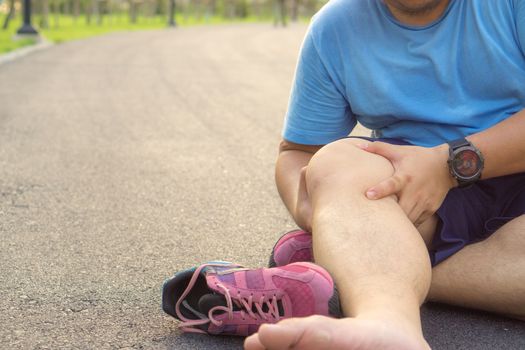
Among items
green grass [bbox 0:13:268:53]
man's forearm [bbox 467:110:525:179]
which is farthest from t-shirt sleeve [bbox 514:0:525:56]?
green grass [bbox 0:13:268:53]

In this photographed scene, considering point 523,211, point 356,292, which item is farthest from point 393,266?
point 523,211

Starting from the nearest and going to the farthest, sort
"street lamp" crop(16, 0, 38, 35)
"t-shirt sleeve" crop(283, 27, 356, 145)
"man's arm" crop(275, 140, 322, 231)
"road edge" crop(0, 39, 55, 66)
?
"man's arm" crop(275, 140, 322, 231)
"t-shirt sleeve" crop(283, 27, 356, 145)
"road edge" crop(0, 39, 55, 66)
"street lamp" crop(16, 0, 38, 35)

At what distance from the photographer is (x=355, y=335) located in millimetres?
1752

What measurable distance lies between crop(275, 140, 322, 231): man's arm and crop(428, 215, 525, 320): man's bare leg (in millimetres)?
381

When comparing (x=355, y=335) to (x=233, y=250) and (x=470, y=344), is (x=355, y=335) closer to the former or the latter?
(x=470, y=344)

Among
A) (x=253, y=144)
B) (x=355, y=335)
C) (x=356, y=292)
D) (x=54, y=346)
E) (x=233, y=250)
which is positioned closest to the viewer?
(x=355, y=335)

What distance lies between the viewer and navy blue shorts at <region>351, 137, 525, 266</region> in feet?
8.20

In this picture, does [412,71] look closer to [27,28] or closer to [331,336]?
[331,336]

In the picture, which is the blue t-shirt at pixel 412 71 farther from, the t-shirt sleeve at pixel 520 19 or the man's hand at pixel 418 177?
the man's hand at pixel 418 177

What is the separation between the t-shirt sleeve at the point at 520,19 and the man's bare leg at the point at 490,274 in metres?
0.45

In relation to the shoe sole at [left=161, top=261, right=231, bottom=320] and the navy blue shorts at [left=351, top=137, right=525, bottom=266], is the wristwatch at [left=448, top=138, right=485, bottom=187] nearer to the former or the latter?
the navy blue shorts at [left=351, top=137, right=525, bottom=266]

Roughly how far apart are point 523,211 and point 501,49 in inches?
16.9

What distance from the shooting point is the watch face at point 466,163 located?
93.6 inches

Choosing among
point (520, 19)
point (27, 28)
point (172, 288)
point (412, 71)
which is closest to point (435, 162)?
point (412, 71)
